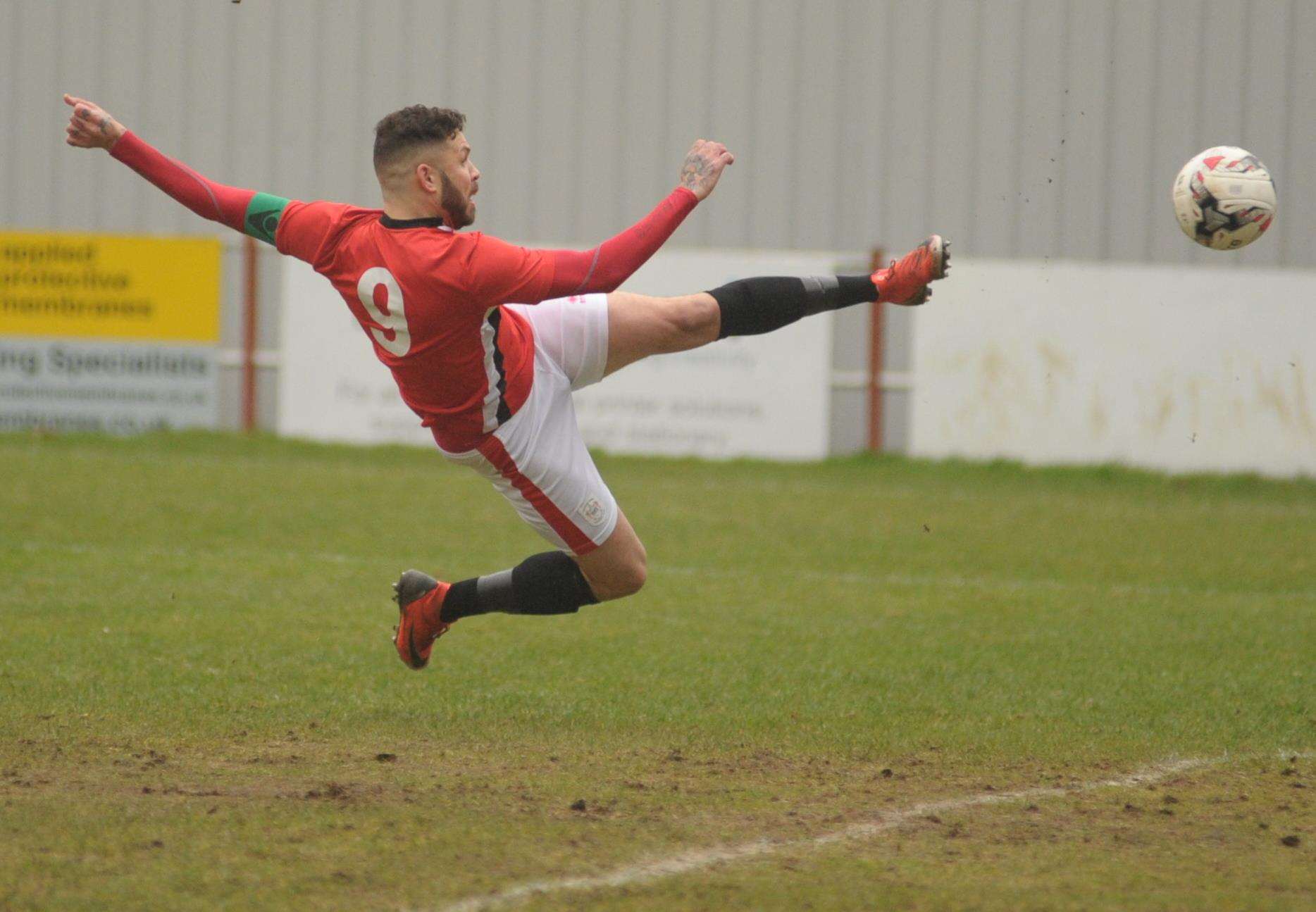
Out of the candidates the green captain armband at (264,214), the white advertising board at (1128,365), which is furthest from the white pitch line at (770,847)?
the white advertising board at (1128,365)

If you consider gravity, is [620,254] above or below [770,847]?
above

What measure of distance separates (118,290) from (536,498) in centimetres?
1093

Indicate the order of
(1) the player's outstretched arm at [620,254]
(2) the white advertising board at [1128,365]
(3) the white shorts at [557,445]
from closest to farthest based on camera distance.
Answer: (1) the player's outstretched arm at [620,254]
(3) the white shorts at [557,445]
(2) the white advertising board at [1128,365]

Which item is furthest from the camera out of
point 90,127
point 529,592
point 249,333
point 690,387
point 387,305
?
point 249,333

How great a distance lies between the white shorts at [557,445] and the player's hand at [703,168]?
2.21 ft

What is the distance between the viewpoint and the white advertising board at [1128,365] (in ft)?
46.1

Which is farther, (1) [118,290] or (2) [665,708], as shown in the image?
(1) [118,290]

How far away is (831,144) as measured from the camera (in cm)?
1738

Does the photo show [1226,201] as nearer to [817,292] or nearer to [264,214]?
[817,292]

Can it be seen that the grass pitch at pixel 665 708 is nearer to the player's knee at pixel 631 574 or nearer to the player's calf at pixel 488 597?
the player's calf at pixel 488 597

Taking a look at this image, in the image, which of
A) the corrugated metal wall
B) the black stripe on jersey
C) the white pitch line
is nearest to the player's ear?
the black stripe on jersey

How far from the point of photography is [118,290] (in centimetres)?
1548

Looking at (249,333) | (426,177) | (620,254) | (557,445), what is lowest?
(557,445)

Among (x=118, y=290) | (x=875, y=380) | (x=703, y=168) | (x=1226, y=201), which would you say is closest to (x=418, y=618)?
(x=703, y=168)
